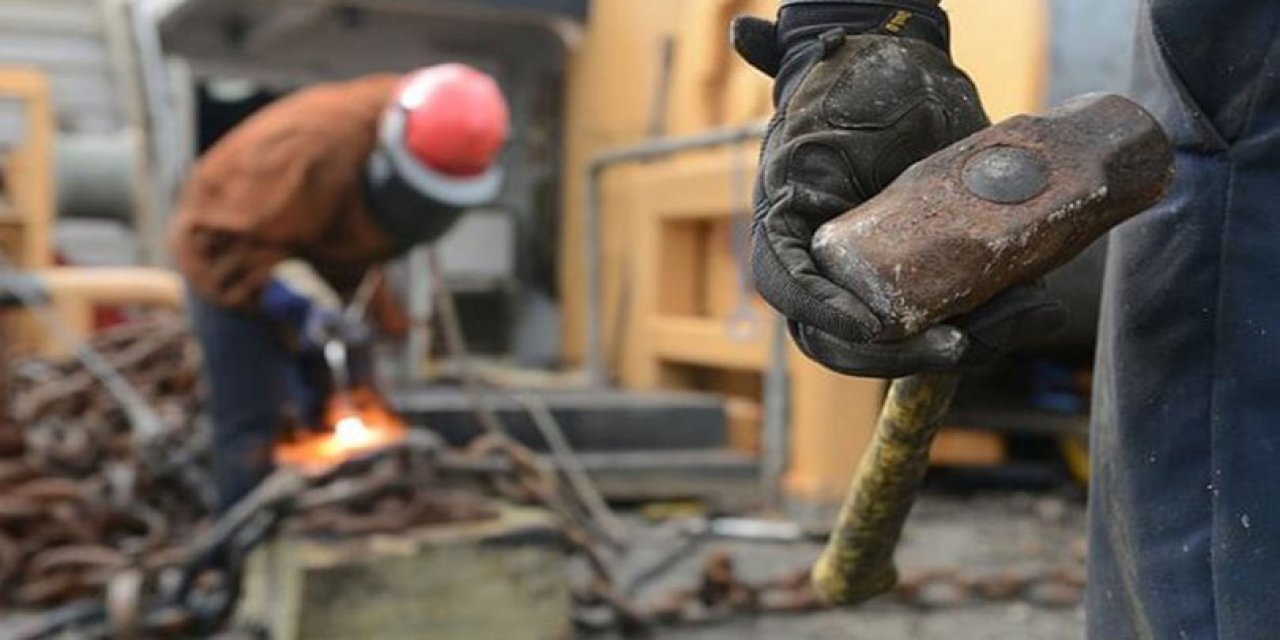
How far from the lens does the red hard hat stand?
12.6 ft

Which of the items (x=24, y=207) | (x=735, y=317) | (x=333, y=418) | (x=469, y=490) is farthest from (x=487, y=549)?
(x=24, y=207)

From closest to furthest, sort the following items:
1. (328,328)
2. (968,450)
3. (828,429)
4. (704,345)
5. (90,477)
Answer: (328,328), (90,477), (828,429), (968,450), (704,345)

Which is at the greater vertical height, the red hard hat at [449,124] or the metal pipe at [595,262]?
the red hard hat at [449,124]

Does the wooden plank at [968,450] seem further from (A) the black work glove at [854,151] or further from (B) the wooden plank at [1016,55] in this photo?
(A) the black work glove at [854,151]

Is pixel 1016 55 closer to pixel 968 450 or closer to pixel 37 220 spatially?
pixel 968 450

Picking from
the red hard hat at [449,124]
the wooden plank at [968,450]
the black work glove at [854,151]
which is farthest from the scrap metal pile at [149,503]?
the wooden plank at [968,450]

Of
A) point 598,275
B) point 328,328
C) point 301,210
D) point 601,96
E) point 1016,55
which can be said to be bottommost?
point 598,275

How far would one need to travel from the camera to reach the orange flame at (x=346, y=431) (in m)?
3.96

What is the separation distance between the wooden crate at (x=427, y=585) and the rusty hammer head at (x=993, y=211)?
2.15 meters

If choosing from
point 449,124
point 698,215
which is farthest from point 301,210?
point 698,215

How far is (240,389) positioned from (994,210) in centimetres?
315

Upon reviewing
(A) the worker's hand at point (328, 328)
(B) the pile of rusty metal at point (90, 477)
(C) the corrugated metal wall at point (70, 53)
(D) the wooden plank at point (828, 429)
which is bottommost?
(D) the wooden plank at point (828, 429)

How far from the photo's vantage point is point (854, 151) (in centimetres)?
132

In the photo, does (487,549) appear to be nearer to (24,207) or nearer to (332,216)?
(332,216)
